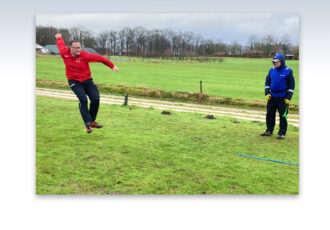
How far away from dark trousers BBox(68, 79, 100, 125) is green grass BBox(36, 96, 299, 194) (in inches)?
7.0

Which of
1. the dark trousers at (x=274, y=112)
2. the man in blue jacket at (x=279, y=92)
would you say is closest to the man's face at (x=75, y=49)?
the man in blue jacket at (x=279, y=92)

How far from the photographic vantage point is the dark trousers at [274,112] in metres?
5.81

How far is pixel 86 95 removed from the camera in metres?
5.39

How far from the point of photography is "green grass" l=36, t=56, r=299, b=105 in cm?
566

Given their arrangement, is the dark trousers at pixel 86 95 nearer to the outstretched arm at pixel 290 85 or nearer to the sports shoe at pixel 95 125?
the sports shoe at pixel 95 125

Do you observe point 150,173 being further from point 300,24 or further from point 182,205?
point 300,24

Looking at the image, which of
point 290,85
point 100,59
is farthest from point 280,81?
point 100,59

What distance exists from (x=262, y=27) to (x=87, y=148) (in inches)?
117

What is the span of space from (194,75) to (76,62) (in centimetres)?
229

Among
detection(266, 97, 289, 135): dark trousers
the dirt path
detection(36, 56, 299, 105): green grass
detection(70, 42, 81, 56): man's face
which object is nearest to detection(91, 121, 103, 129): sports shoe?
detection(36, 56, 299, 105): green grass

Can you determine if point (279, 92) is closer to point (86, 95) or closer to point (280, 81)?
point (280, 81)

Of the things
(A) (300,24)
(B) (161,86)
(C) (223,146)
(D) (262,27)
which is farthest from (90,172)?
(A) (300,24)

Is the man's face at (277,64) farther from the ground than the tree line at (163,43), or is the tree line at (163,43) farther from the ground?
the tree line at (163,43)
